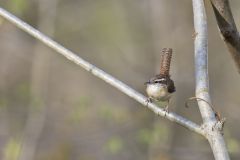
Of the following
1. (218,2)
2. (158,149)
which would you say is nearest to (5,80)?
(158,149)

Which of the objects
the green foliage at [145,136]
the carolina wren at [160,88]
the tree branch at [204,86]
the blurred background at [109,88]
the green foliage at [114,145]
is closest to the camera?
the tree branch at [204,86]

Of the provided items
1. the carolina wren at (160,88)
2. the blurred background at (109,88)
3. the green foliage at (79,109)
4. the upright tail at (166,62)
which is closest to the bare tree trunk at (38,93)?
the blurred background at (109,88)

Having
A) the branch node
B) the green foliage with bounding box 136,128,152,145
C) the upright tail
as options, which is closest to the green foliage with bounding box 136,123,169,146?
the green foliage with bounding box 136,128,152,145

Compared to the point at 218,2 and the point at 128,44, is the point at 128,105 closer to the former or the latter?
the point at 128,44

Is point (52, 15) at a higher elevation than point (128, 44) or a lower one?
lower

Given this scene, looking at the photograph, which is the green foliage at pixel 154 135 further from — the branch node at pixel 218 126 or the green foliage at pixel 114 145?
the branch node at pixel 218 126

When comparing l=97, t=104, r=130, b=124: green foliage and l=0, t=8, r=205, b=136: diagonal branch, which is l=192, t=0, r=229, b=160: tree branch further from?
l=97, t=104, r=130, b=124: green foliage
